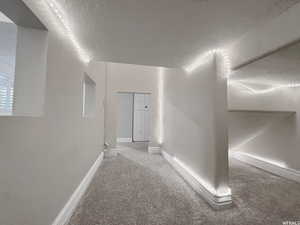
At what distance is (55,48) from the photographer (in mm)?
1214

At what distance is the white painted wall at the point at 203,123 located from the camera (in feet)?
5.74

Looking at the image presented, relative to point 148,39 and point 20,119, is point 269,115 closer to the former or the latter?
point 148,39

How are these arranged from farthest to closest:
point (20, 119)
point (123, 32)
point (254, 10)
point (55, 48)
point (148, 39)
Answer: point (148, 39) < point (123, 32) < point (55, 48) < point (254, 10) < point (20, 119)

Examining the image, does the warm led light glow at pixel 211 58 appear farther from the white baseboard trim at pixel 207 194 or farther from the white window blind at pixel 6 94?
the white window blind at pixel 6 94

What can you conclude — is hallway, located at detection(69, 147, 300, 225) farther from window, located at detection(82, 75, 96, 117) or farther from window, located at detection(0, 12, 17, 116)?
window, located at detection(0, 12, 17, 116)

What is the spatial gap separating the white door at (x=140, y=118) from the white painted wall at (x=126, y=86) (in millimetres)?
1707

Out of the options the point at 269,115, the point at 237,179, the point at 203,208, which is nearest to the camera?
the point at 203,208

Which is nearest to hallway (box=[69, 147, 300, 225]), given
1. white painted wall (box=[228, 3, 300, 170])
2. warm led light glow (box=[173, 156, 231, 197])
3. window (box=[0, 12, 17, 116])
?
warm led light glow (box=[173, 156, 231, 197])

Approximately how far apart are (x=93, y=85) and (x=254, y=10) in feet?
8.88

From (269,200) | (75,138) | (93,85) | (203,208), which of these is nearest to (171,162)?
(203,208)

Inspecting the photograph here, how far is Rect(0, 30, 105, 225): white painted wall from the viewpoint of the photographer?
776 mm

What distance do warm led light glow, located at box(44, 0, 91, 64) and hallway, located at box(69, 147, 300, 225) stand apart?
1.98 m

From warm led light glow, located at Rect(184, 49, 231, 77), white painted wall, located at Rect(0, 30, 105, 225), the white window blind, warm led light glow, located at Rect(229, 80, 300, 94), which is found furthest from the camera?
warm led light glow, located at Rect(229, 80, 300, 94)

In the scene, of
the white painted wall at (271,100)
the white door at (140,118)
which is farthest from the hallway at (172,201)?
the white door at (140,118)
